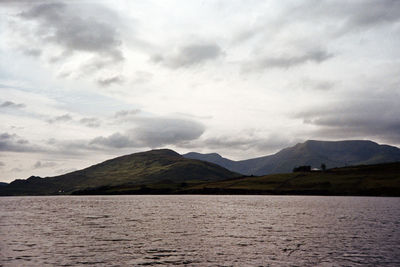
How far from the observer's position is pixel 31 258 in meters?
45.1

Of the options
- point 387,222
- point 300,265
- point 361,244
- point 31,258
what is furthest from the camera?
point 387,222

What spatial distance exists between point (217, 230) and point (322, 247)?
25113 millimetres

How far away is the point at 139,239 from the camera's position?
202 feet

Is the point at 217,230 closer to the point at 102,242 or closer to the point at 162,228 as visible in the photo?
the point at 162,228

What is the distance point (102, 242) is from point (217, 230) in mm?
25218

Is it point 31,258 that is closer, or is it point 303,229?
point 31,258

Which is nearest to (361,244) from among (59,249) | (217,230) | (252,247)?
(252,247)

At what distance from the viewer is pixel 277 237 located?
6328 cm

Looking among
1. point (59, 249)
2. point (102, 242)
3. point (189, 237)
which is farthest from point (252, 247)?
point (59, 249)

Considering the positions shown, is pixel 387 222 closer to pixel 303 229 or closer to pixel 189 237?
pixel 303 229

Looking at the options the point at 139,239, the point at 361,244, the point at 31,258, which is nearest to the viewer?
the point at 31,258

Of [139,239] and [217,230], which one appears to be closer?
[139,239]

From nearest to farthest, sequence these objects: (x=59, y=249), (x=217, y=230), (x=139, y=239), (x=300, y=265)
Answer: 1. (x=300, y=265)
2. (x=59, y=249)
3. (x=139, y=239)
4. (x=217, y=230)

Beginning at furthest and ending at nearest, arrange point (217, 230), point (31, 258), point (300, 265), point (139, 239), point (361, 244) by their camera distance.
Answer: point (217, 230)
point (139, 239)
point (361, 244)
point (31, 258)
point (300, 265)
